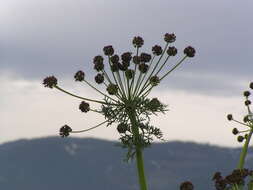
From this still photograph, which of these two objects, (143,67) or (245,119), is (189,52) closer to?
(143,67)

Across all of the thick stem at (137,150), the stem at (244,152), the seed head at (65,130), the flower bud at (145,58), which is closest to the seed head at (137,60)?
the flower bud at (145,58)

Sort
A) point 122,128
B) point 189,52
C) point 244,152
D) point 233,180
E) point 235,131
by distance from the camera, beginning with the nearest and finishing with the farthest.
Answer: point 233,180
point 122,128
point 189,52
point 244,152
point 235,131

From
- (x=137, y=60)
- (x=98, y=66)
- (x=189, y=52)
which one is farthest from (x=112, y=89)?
(x=189, y=52)

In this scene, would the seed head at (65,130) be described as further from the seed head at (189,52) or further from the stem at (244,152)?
the stem at (244,152)

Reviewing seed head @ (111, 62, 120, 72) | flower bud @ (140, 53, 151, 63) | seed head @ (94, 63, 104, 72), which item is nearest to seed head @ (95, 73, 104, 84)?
seed head @ (94, 63, 104, 72)

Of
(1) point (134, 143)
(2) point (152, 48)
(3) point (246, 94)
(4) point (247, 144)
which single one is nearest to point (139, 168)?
(1) point (134, 143)

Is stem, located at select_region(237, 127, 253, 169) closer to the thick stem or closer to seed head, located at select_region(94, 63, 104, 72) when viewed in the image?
the thick stem

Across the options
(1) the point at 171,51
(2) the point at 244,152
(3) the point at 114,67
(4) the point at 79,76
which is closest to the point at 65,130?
(4) the point at 79,76

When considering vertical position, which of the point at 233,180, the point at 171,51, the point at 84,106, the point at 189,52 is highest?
the point at 189,52

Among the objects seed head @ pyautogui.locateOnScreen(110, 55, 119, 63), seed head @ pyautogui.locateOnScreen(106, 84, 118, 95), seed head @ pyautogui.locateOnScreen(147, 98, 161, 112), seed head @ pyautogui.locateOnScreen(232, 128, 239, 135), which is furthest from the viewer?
seed head @ pyautogui.locateOnScreen(232, 128, 239, 135)

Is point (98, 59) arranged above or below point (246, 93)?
below

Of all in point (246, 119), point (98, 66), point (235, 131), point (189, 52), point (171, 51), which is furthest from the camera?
point (235, 131)

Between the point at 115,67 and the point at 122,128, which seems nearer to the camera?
the point at 115,67

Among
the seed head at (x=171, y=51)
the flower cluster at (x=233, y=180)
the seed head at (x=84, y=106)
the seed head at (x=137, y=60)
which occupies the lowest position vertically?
the flower cluster at (x=233, y=180)
